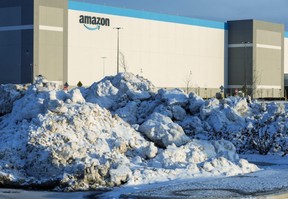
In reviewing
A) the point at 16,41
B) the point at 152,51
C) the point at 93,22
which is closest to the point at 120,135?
the point at 16,41

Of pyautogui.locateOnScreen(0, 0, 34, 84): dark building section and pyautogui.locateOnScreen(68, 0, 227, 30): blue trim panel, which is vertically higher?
pyautogui.locateOnScreen(68, 0, 227, 30): blue trim panel

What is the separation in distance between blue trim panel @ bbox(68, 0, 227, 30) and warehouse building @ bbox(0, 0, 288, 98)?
12 centimetres

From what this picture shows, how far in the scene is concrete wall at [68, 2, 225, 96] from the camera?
236 ft

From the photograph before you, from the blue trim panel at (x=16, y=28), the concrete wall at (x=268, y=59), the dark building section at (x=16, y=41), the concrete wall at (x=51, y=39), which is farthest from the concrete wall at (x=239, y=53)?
the blue trim panel at (x=16, y=28)

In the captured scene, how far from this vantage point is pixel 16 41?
6888cm

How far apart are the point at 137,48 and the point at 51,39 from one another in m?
13.3

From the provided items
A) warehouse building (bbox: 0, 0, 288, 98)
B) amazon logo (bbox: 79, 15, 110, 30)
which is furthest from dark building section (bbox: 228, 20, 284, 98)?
amazon logo (bbox: 79, 15, 110, 30)

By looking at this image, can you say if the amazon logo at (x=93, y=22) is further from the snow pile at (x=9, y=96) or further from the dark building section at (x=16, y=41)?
the snow pile at (x=9, y=96)

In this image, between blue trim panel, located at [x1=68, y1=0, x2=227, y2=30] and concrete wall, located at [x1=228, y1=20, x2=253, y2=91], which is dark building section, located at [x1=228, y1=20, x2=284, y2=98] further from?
blue trim panel, located at [x1=68, y1=0, x2=227, y2=30]

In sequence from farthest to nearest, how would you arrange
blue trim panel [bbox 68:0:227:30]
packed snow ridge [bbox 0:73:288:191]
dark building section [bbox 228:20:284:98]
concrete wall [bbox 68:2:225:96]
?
dark building section [bbox 228:20:284:98]
blue trim panel [bbox 68:0:227:30]
concrete wall [bbox 68:2:225:96]
packed snow ridge [bbox 0:73:288:191]

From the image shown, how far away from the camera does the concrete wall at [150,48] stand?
71.9 meters

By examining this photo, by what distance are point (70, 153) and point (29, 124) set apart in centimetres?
175

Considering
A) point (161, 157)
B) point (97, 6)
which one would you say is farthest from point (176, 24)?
point (161, 157)

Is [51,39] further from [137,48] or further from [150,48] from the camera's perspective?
[150,48]
